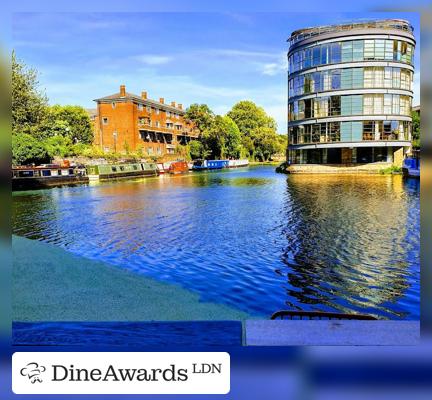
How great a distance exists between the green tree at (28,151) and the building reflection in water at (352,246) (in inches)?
191

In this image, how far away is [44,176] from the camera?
948 cm

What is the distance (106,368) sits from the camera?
7.73 ft

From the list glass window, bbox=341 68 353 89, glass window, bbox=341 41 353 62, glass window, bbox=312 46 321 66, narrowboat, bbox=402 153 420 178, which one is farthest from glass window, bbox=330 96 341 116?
narrowboat, bbox=402 153 420 178

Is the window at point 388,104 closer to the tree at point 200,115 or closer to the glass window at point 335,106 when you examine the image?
the glass window at point 335,106

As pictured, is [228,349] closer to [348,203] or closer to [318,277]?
[318,277]

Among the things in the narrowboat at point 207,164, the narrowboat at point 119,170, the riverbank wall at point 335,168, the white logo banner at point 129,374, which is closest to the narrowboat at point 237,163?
the narrowboat at point 207,164

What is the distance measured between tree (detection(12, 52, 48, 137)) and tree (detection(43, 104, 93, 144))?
0.28 meters

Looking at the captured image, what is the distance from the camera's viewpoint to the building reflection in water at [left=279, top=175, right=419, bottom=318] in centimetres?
411

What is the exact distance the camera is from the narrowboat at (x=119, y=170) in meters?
10.9

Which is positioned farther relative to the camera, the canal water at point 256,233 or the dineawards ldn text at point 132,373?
the canal water at point 256,233

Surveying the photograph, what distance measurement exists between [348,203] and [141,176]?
528cm

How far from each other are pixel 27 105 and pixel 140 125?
320cm

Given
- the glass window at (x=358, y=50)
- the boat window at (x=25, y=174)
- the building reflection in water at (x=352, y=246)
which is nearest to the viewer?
the building reflection in water at (x=352, y=246)

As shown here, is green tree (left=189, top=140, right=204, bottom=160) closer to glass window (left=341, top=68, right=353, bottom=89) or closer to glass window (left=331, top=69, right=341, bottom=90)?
glass window (left=341, top=68, right=353, bottom=89)
